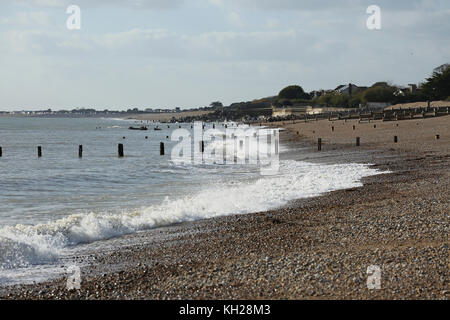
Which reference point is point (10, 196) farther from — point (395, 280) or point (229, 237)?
point (395, 280)

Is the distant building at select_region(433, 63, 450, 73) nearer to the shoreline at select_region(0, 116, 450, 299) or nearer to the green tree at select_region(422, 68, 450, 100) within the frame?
the green tree at select_region(422, 68, 450, 100)

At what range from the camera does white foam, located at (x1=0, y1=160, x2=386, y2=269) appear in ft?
36.0

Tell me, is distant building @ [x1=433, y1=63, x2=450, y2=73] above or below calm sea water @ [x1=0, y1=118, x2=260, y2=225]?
above

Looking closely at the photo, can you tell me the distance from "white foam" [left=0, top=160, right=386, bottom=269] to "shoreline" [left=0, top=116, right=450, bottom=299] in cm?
95

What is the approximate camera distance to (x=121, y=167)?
111ft

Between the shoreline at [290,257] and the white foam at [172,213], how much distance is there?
0.95 metres

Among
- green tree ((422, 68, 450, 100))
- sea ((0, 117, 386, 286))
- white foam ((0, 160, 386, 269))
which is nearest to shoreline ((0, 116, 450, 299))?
white foam ((0, 160, 386, 269))

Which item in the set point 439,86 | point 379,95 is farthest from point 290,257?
point 379,95

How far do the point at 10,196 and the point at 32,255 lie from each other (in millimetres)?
10831

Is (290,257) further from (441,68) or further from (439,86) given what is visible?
(441,68)

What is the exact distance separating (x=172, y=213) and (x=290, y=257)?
6.30 meters

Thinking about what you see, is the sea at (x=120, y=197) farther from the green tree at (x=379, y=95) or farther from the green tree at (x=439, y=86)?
the green tree at (x=379, y=95)

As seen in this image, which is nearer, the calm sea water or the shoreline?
the shoreline
